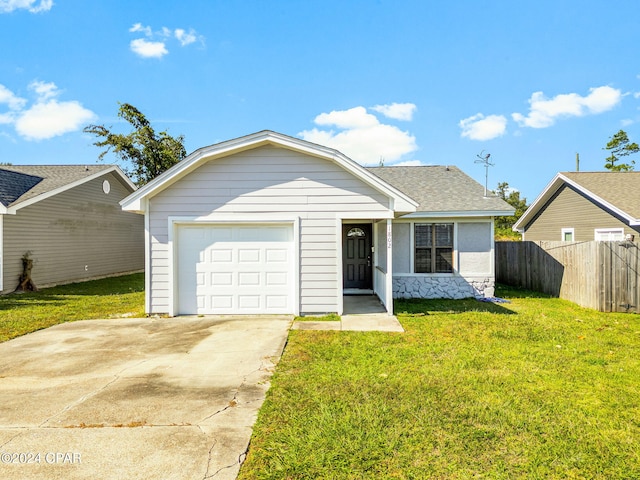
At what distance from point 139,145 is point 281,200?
83.8 feet

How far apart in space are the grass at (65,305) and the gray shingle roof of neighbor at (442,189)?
319 inches

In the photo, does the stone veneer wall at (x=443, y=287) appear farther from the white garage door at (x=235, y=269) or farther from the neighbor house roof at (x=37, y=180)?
the neighbor house roof at (x=37, y=180)

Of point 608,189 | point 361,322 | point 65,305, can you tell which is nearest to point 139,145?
point 65,305

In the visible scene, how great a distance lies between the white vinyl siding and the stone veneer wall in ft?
11.0

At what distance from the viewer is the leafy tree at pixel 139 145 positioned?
92.6 feet

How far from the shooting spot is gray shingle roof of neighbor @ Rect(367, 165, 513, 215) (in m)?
10.6

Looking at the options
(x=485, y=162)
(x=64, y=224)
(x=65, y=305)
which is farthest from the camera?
(x=64, y=224)

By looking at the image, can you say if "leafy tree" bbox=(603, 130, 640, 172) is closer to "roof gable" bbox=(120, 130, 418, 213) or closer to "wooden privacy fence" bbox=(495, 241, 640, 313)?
"wooden privacy fence" bbox=(495, 241, 640, 313)

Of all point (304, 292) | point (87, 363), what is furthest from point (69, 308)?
point (304, 292)

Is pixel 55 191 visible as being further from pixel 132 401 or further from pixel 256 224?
pixel 132 401

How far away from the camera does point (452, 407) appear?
377 centimetres

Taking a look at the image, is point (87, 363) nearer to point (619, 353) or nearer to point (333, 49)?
point (619, 353)

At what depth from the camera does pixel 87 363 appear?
5312 mm

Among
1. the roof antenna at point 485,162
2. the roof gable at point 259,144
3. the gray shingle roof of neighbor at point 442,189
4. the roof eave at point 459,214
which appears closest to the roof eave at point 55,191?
the roof gable at point 259,144
